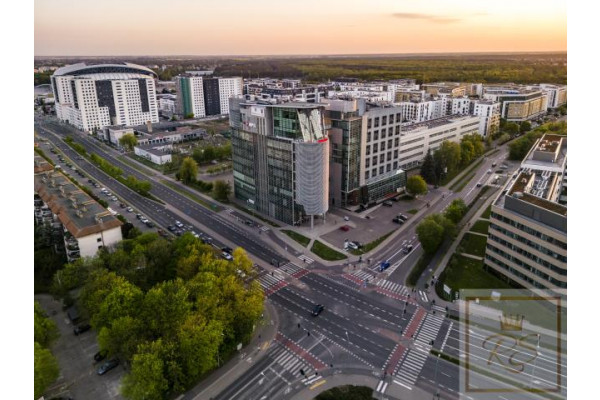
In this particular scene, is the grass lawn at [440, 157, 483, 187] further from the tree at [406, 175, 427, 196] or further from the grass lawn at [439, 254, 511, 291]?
the grass lawn at [439, 254, 511, 291]

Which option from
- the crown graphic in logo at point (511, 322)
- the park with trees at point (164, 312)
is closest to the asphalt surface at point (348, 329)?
the park with trees at point (164, 312)

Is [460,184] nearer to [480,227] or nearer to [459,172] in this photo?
[459,172]

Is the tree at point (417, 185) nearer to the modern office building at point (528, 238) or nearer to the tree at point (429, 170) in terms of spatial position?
the tree at point (429, 170)

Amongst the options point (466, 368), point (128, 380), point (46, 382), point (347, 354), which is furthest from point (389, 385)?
point (46, 382)

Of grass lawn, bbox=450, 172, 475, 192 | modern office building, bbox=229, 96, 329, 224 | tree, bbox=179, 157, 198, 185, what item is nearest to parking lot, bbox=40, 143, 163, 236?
tree, bbox=179, 157, 198, 185

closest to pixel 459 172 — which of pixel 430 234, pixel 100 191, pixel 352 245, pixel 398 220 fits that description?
pixel 398 220

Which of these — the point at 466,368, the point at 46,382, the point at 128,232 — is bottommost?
the point at 466,368

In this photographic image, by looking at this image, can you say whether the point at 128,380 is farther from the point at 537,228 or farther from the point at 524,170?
the point at 524,170
